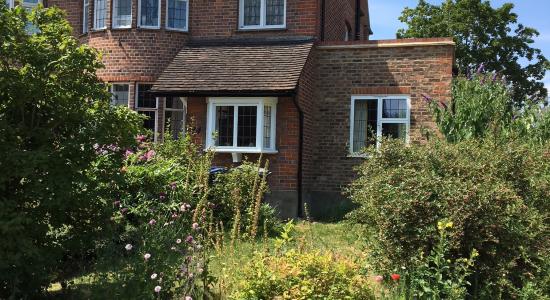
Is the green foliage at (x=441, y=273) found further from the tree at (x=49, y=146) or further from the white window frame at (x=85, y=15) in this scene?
the white window frame at (x=85, y=15)

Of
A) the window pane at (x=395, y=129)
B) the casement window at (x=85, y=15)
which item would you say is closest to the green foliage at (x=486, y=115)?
the window pane at (x=395, y=129)

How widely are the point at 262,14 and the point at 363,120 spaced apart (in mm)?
4014

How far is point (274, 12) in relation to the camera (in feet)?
50.0

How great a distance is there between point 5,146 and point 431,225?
3.90 m

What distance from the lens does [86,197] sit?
5461 mm

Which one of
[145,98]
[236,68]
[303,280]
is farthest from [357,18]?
[303,280]

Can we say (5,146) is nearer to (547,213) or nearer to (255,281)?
(255,281)

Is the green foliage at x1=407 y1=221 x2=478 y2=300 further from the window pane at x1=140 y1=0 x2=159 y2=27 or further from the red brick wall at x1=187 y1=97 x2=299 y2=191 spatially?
the window pane at x1=140 y1=0 x2=159 y2=27

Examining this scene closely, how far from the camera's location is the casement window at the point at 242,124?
13.3 m

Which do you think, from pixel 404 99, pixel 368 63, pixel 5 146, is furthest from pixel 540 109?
pixel 5 146

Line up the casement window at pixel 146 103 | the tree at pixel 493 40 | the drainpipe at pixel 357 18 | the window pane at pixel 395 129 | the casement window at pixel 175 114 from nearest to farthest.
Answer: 1. the window pane at pixel 395 129
2. the casement window at pixel 175 114
3. the casement window at pixel 146 103
4. the drainpipe at pixel 357 18
5. the tree at pixel 493 40

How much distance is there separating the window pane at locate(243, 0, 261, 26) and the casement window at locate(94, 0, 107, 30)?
4.08 meters

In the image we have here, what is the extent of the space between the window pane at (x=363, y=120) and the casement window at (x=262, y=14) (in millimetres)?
3051

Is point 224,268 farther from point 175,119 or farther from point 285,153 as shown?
point 175,119
